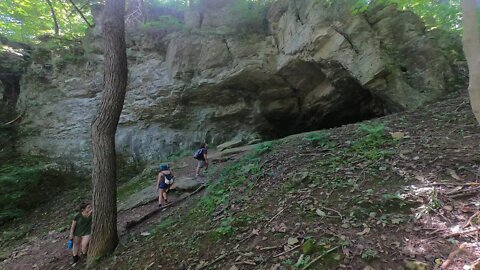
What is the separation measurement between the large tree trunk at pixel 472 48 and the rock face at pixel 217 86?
296 inches

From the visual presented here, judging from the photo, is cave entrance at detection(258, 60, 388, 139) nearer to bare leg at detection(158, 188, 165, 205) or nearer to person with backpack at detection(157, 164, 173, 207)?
person with backpack at detection(157, 164, 173, 207)

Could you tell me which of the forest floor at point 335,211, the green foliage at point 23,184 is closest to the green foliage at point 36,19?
the green foliage at point 23,184

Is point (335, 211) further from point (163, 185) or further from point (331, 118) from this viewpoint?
point (331, 118)

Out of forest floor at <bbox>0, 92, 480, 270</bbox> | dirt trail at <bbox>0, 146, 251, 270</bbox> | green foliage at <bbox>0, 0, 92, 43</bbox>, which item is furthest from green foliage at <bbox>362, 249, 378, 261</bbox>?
green foliage at <bbox>0, 0, 92, 43</bbox>

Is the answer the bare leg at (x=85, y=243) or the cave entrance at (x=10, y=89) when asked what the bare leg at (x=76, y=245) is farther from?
the cave entrance at (x=10, y=89)

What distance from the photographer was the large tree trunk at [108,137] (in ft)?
18.6

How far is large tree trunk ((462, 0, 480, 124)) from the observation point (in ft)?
9.86

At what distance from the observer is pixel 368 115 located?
41.9 feet

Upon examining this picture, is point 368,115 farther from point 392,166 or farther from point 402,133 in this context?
point 392,166

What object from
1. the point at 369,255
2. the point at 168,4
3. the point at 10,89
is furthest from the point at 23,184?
the point at 369,255

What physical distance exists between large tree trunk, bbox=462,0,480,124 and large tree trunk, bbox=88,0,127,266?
551 centimetres

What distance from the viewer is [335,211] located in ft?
14.2

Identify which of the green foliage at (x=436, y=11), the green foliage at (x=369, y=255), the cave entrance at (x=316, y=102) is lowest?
the green foliage at (x=369, y=255)

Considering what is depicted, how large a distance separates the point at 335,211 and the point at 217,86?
401 inches
